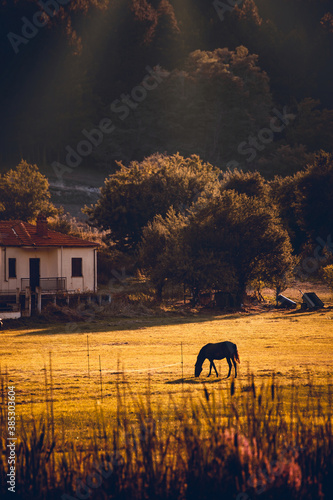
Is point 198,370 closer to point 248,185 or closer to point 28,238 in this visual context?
point 28,238

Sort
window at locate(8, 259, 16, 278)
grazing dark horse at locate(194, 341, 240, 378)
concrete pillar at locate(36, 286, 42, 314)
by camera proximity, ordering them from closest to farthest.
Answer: grazing dark horse at locate(194, 341, 240, 378) < concrete pillar at locate(36, 286, 42, 314) < window at locate(8, 259, 16, 278)

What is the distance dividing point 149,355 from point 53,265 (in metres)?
23.5

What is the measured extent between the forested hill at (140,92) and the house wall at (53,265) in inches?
2201

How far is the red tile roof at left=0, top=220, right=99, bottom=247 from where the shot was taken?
153 ft

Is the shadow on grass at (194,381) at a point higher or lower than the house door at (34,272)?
lower

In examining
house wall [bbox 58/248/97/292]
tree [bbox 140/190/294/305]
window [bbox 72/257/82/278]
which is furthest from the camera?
tree [bbox 140/190/294/305]

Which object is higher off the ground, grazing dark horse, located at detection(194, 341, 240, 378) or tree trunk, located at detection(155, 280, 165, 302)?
tree trunk, located at detection(155, 280, 165, 302)

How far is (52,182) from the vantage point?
96.3 meters

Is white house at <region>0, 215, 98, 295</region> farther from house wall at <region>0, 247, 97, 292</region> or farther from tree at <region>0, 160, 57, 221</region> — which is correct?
tree at <region>0, 160, 57, 221</region>

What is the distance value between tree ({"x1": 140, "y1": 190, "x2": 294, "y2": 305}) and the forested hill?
2221 inches

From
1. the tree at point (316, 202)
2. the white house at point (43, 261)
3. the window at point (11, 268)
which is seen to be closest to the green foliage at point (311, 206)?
the tree at point (316, 202)

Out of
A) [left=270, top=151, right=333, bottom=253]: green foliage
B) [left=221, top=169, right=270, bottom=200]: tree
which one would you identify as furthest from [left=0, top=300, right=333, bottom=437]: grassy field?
[left=221, top=169, right=270, bottom=200]: tree

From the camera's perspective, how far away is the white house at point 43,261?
46.1 meters

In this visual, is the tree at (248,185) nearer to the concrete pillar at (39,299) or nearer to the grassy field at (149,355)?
the grassy field at (149,355)
